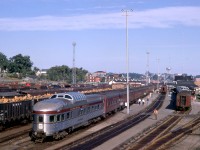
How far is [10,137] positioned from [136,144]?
11244mm

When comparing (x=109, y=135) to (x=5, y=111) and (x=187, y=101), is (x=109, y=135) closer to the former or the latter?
(x=5, y=111)

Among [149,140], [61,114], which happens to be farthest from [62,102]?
[149,140]

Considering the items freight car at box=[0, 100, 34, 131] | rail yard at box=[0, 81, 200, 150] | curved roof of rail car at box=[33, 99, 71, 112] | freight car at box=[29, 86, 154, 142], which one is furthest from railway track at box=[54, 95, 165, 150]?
freight car at box=[0, 100, 34, 131]

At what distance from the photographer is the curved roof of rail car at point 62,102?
31.5 m

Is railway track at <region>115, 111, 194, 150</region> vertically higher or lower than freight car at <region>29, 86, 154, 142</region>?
lower

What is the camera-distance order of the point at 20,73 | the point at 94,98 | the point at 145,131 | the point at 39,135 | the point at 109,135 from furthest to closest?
the point at 20,73
the point at 94,98
the point at 145,131
the point at 109,135
the point at 39,135

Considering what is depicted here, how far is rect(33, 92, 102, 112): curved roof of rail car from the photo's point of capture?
31.5 metres

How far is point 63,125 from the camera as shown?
33719mm

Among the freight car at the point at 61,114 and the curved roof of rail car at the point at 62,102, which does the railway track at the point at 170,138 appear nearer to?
the freight car at the point at 61,114

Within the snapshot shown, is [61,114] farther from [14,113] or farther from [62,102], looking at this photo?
[14,113]

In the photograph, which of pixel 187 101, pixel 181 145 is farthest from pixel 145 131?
pixel 187 101

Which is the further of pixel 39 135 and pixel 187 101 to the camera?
pixel 187 101

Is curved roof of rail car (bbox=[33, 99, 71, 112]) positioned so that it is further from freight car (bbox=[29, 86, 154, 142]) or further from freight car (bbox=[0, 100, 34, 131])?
freight car (bbox=[0, 100, 34, 131])

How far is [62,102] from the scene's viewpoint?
1310 inches
